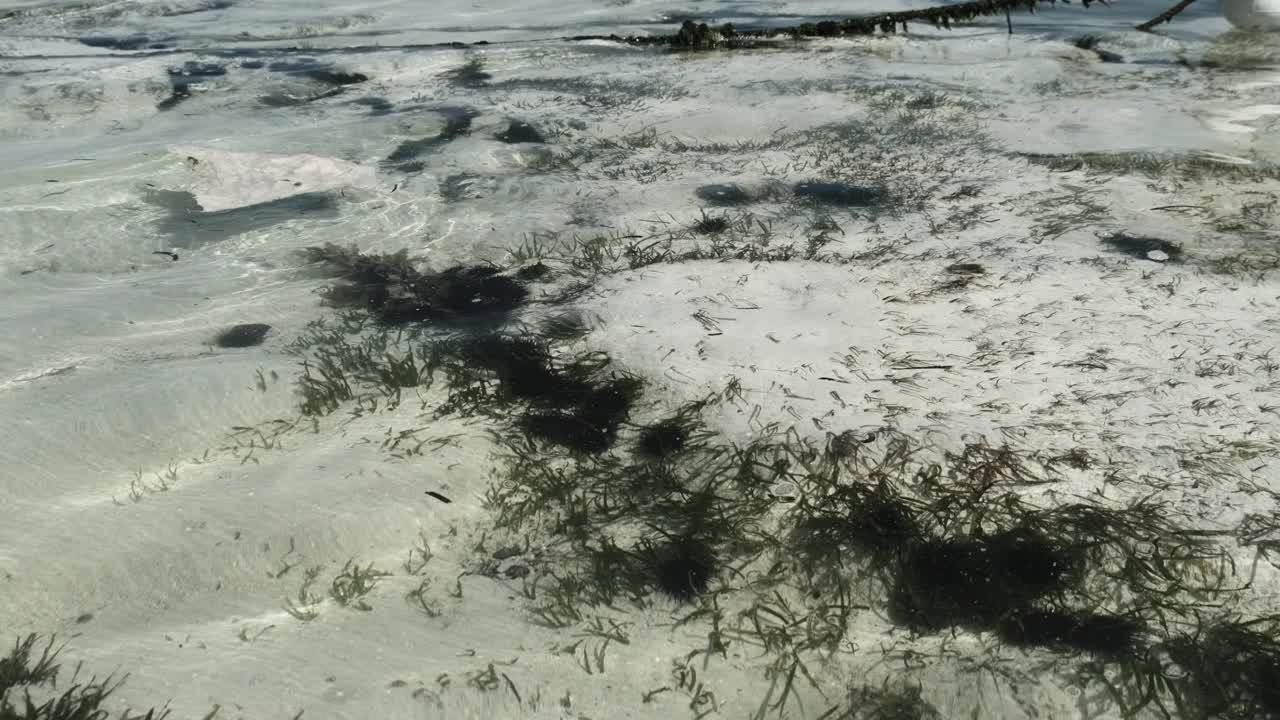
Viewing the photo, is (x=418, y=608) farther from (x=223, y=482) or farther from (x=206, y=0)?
(x=206, y=0)

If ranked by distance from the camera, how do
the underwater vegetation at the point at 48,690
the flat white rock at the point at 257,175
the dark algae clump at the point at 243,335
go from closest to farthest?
the underwater vegetation at the point at 48,690 < the dark algae clump at the point at 243,335 < the flat white rock at the point at 257,175

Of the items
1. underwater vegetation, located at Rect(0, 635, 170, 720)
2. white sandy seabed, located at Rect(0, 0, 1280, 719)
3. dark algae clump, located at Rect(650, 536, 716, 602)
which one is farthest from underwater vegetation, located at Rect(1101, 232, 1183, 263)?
underwater vegetation, located at Rect(0, 635, 170, 720)

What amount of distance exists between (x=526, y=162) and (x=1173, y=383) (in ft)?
14.6

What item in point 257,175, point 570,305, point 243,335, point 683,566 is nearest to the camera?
point 683,566

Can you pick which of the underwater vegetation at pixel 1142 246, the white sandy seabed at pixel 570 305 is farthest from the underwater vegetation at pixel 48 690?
the underwater vegetation at pixel 1142 246

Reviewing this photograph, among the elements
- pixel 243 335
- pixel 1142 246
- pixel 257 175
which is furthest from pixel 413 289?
pixel 1142 246

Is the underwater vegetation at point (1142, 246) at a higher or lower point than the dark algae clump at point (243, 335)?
lower

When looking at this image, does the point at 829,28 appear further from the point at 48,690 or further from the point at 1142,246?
the point at 48,690

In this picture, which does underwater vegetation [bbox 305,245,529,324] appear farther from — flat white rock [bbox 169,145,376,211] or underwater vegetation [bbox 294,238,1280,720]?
flat white rock [bbox 169,145,376,211]

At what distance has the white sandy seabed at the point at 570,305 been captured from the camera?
247 cm

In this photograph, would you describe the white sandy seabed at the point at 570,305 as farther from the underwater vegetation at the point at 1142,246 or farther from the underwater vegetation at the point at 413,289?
the underwater vegetation at the point at 413,289

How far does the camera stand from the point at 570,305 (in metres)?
4.25

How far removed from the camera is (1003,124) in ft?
20.7

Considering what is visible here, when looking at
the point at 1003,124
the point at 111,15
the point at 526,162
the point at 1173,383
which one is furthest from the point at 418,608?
the point at 111,15
